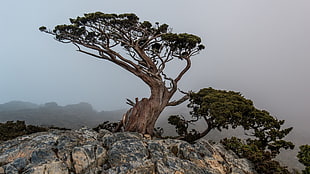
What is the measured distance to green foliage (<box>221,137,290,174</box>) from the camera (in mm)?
9617

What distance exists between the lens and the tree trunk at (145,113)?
44.2 feet

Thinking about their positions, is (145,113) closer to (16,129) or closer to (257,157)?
(257,157)

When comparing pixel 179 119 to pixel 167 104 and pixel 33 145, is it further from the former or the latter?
pixel 33 145

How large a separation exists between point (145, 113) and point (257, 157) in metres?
7.38

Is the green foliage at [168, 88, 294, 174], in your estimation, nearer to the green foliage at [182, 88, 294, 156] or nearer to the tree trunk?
the green foliage at [182, 88, 294, 156]

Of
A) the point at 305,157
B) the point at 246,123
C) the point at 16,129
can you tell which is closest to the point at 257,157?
the point at 305,157

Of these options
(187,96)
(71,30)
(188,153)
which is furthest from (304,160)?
(71,30)

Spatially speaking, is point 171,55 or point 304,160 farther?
point 171,55

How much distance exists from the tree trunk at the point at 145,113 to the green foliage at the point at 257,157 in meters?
5.09

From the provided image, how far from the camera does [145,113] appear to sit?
13875mm

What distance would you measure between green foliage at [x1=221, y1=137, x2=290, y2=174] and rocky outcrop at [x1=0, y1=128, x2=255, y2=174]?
439mm

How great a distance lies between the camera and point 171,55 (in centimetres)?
1636

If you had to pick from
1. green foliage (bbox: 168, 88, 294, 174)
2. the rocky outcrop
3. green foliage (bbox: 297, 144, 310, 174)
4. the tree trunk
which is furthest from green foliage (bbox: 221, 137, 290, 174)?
the tree trunk

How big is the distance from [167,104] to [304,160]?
9310mm
